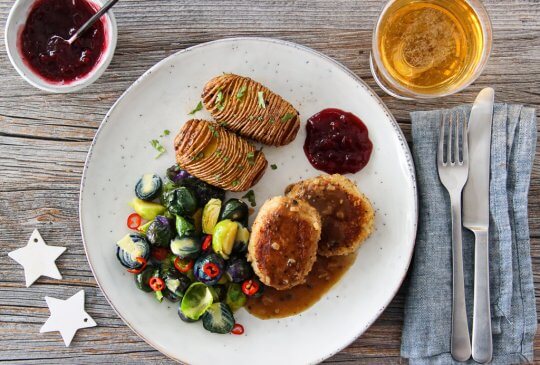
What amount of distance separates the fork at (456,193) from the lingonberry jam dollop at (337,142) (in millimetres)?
570

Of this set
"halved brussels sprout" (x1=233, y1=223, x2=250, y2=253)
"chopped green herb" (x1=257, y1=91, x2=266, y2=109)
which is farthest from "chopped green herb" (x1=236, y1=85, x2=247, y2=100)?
"halved brussels sprout" (x1=233, y1=223, x2=250, y2=253)

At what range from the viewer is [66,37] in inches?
150

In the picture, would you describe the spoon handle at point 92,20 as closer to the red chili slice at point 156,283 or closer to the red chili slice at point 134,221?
the red chili slice at point 134,221

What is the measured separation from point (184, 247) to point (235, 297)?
53cm

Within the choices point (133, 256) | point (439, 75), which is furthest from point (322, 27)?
point (133, 256)

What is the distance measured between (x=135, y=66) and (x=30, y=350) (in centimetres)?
240

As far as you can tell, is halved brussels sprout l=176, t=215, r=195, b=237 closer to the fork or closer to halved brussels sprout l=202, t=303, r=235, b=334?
halved brussels sprout l=202, t=303, r=235, b=334

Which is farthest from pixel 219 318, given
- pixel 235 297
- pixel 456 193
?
pixel 456 193

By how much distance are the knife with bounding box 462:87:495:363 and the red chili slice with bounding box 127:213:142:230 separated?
244 centimetres

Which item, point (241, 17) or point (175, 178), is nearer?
point (175, 178)

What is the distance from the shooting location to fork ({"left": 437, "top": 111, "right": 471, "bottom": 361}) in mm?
3939

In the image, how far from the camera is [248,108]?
12.5 ft

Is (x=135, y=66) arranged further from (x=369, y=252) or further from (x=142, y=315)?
(x=369, y=252)

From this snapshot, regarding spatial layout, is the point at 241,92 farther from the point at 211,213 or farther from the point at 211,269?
the point at 211,269
